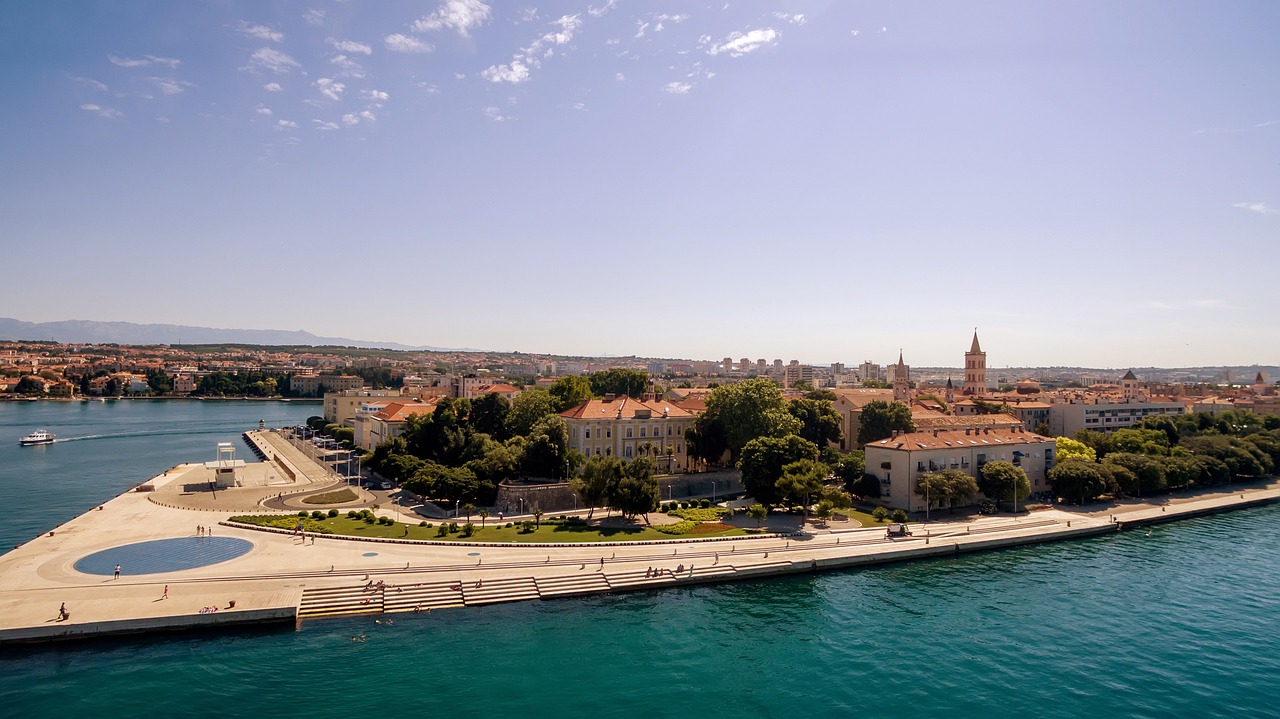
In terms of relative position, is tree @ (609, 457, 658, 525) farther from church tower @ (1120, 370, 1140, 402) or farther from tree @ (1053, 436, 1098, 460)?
church tower @ (1120, 370, 1140, 402)

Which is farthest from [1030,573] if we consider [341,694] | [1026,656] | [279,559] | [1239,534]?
[279,559]

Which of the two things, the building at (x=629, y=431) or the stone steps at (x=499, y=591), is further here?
the building at (x=629, y=431)

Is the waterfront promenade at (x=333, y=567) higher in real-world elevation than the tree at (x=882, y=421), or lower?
lower

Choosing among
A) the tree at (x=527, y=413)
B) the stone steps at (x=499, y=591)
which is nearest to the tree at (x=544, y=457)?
the tree at (x=527, y=413)

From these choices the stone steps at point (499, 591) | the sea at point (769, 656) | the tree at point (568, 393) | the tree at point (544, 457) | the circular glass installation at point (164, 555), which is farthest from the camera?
the tree at point (568, 393)

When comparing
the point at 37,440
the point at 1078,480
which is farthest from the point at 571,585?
the point at 37,440

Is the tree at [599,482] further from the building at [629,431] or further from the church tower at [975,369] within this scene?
the church tower at [975,369]

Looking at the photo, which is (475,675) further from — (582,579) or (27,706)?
(27,706)
